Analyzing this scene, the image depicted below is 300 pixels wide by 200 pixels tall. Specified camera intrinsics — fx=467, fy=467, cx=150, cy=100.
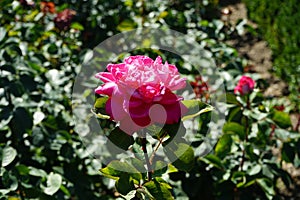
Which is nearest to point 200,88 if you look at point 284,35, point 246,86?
point 246,86

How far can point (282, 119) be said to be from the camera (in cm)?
191

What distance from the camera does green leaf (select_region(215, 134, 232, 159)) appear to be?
192 centimetres

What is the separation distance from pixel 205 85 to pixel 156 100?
128cm

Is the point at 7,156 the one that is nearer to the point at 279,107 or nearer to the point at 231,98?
the point at 231,98

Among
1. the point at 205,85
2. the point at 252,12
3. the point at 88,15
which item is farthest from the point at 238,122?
the point at 252,12

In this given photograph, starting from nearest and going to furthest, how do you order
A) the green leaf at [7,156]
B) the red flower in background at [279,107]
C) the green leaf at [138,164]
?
the green leaf at [138,164], the green leaf at [7,156], the red flower in background at [279,107]

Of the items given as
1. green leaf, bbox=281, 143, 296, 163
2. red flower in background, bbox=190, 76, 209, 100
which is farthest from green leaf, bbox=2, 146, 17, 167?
green leaf, bbox=281, 143, 296, 163

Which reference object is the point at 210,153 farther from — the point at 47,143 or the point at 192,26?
the point at 192,26

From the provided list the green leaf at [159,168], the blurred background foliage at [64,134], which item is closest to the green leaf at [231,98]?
the blurred background foliage at [64,134]

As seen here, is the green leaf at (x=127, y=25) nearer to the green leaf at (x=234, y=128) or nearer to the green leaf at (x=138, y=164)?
the green leaf at (x=234, y=128)

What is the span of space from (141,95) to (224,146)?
936mm

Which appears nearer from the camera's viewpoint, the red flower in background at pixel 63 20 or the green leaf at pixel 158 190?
the green leaf at pixel 158 190

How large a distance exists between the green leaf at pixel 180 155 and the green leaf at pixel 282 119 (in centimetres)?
81

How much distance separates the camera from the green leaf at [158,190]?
3.89ft
